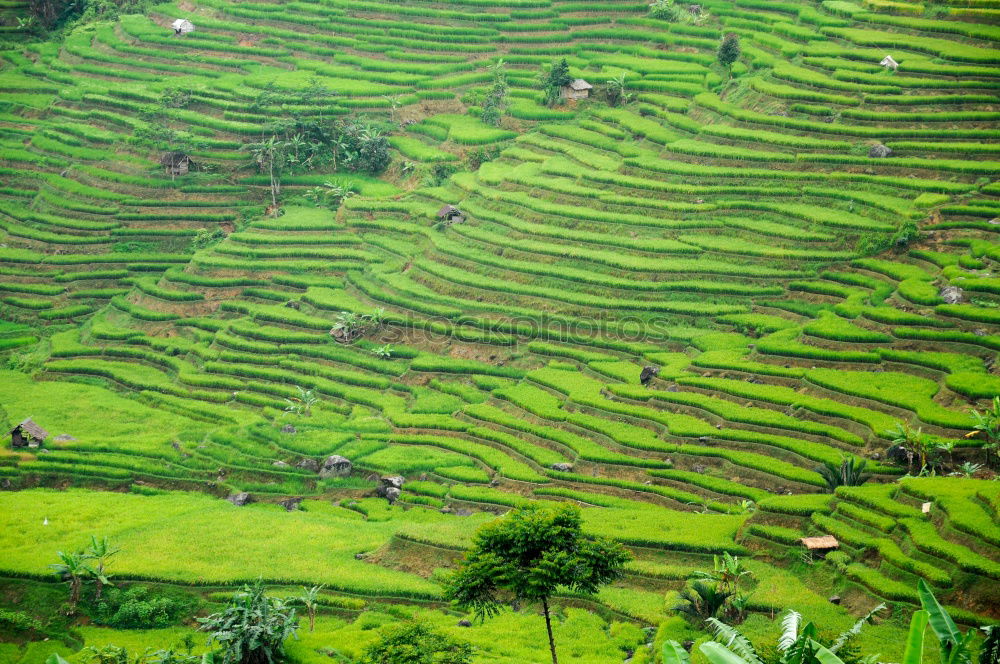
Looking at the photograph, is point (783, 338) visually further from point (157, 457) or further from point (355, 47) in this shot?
point (355, 47)

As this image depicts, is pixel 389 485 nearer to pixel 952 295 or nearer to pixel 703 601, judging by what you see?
pixel 703 601

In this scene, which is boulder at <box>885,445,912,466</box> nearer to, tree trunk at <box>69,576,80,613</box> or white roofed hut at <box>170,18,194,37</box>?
tree trunk at <box>69,576,80,613</box>

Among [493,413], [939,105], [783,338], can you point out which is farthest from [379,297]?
[939,105]

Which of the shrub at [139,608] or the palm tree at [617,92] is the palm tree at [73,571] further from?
the palm tree at [617,92]

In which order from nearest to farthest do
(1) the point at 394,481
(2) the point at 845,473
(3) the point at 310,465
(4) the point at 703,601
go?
(4) the point at 703,601, (2) the point at 845,473, (1) the point at 394,481, (3) the point at 310,465

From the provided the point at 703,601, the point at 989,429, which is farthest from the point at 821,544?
the point at 989,429

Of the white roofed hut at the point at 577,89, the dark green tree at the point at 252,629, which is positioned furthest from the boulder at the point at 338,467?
the white roofed hut at the point at 577,89
